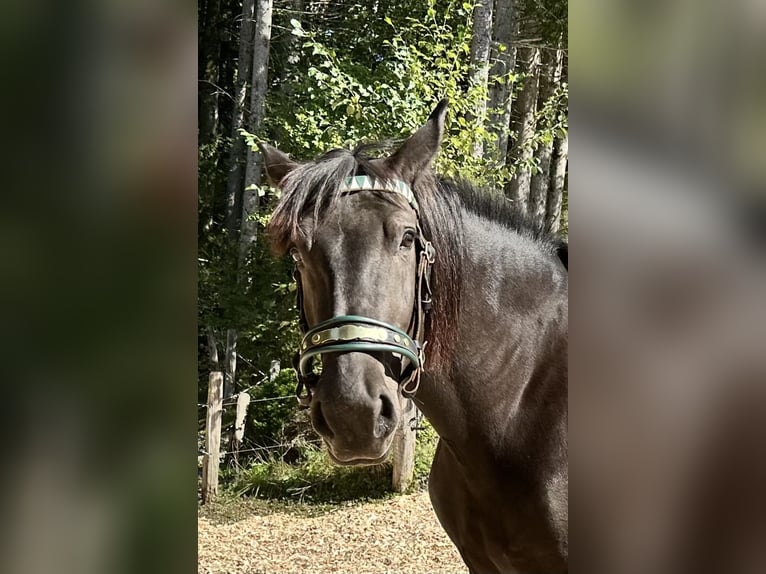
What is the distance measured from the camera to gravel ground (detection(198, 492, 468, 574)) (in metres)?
3.82

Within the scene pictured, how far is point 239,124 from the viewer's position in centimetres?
613

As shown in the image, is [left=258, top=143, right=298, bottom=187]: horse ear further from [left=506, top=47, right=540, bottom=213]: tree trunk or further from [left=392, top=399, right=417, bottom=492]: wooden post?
[left=392, top=399, right=417, bottom=492]: wooden post

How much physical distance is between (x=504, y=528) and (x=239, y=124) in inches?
214

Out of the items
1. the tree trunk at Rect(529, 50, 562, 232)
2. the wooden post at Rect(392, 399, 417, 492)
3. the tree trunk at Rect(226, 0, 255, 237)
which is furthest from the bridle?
the tree trunk at Rect(226, 0, 255, 237)

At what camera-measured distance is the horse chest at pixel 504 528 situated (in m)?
1.39

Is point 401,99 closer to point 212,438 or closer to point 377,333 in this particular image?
point 212,438

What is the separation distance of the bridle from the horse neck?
0.11 m
